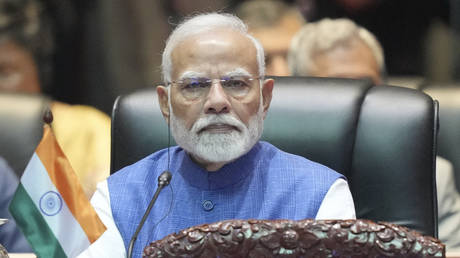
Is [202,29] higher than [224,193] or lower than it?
higher

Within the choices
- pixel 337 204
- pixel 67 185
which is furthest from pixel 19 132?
pixel 337 204

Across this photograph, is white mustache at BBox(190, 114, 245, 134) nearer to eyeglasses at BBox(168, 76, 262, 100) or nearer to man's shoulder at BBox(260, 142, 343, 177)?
eyeglasses at BBox(168, 76, 262, 100)

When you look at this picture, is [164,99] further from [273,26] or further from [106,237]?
[273,26]

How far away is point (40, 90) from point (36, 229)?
1.94 meters

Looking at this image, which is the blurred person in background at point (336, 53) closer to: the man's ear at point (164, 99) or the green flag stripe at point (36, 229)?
the man's ear at point (164, 99)

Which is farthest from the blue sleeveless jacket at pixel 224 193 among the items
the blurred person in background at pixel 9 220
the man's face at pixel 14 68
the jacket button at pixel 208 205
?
the man's face at pixel 14 68

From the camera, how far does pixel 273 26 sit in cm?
379

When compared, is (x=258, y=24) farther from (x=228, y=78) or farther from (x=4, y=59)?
(x=228, y=78)

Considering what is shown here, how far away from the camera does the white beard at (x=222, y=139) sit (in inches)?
81.2

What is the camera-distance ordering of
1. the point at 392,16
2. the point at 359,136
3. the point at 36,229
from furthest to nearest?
the point at 392,16 < the point at 359,136 < the point at 36,229

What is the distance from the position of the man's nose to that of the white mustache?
13 mm

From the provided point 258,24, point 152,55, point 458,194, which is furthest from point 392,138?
point 152,55

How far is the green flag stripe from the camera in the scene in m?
1.86

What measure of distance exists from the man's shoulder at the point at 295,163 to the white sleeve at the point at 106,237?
1.30 feet
